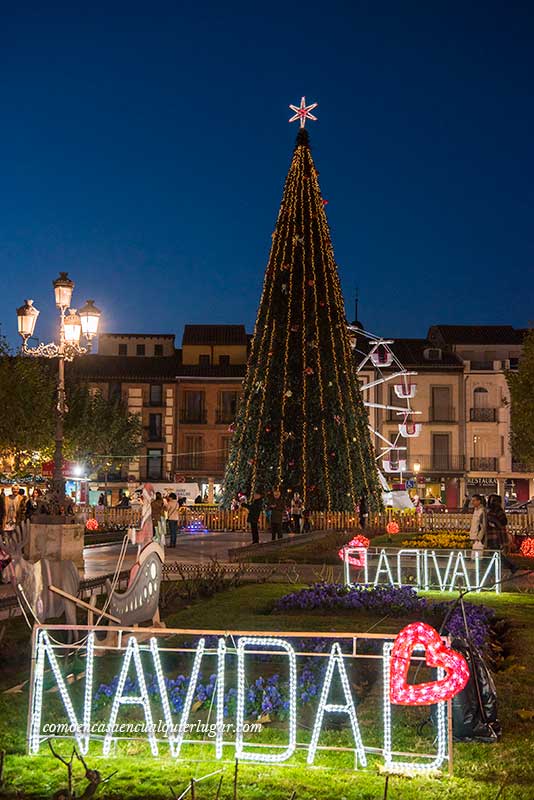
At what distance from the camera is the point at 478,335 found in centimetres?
6994

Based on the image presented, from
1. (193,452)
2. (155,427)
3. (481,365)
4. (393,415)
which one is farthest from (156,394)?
(481,365)

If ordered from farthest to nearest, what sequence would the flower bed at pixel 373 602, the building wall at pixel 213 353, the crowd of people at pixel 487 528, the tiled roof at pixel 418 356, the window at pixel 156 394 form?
the building wall at pixel 213 353 → the tiled roof at pixel 418 356 → the window at pixel 156 394 → the crowd of people at pixel 487 528 → the flower bed at pixel 373 602

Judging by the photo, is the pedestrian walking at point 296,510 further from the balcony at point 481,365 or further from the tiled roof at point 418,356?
the balcony at point 481,365

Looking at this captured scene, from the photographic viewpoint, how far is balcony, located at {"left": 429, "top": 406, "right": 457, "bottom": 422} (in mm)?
68062

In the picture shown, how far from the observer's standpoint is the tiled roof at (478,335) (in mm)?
69062

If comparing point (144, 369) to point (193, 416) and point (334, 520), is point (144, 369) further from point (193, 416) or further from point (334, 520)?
point (334, 520)

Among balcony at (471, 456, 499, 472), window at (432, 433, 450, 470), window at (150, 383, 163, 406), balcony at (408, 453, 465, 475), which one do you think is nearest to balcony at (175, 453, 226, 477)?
window at (150, 383, 163, 406)

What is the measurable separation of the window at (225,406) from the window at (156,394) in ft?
12.9

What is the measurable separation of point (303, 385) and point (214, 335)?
120 ft

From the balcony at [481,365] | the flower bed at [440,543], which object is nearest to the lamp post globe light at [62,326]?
the flower bed at [440,543]

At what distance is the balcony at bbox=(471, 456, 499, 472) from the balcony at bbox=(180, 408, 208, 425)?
1826 cm

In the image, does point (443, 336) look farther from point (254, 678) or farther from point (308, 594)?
point (254, 678)

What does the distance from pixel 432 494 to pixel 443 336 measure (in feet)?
37.3

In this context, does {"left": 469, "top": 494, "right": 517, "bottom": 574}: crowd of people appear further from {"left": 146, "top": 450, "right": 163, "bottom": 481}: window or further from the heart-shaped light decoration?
{"left": 146, "top": 450, "right": 163, "bottom": 481}: window
